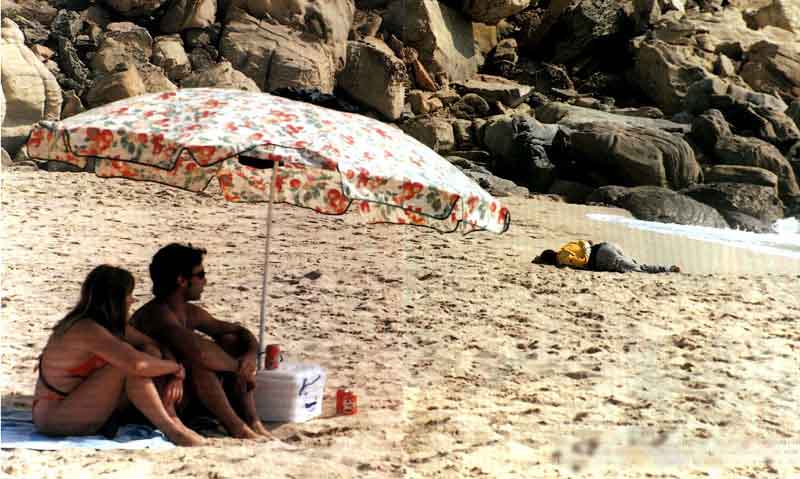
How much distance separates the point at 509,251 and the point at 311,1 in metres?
14.8

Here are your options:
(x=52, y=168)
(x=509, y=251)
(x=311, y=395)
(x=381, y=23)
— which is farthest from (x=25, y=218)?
(x=381, y=23)

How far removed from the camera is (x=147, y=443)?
4172mm

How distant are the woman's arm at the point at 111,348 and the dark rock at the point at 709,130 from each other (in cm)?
1922

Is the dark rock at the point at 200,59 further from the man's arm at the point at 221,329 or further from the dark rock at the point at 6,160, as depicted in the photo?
the man's arm at the point at 221,329

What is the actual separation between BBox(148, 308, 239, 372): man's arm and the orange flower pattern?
0.67 meters

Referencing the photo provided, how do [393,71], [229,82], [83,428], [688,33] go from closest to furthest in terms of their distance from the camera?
[83,428], [229,82], [393,71], [688,33]

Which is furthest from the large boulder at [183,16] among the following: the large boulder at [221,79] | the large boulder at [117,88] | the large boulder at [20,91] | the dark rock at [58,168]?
the dark rock at [58,168]

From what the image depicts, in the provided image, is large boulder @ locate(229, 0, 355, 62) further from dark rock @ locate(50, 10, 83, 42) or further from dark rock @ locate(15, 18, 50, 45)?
dark rock @ locate(15, 18, 50, 45)

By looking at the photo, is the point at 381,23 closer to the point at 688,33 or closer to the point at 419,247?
the point at 688,33

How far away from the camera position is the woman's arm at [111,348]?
398 cm

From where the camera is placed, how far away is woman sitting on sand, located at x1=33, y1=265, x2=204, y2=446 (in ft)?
13.1

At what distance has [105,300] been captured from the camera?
4.05 meters

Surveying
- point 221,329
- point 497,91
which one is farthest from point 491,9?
point 221,329

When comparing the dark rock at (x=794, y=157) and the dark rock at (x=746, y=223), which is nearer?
the dark rock at (x=746, y=223)
